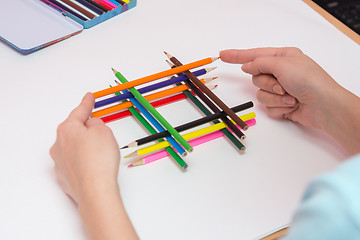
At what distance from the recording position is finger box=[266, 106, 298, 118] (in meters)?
0.76

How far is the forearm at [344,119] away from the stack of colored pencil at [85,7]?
0.52 metres

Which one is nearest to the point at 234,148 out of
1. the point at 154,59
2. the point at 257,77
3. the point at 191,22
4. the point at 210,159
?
the point at 210,159

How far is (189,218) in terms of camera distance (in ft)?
1.92

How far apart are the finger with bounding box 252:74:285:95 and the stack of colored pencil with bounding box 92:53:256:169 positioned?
0.06 meters

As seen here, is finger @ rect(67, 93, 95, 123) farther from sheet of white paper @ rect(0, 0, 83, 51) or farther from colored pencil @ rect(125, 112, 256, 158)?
sheet of white paper @ rect(0, 0, 83, 51)

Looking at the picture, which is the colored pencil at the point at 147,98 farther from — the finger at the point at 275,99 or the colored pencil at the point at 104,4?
the colored pencil at the point at 104,4

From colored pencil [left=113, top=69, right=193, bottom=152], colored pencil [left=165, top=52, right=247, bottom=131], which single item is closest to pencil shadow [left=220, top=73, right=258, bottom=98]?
colored pencil [left=165, top=52, right=247, bottom=131]

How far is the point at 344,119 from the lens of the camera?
0.70 metres

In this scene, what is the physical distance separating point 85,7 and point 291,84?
48cm

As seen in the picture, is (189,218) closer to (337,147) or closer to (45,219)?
(45,219)

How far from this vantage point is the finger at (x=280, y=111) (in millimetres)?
755

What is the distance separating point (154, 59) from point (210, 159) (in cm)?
28

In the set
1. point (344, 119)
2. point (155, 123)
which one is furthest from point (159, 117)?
point (344, 119)

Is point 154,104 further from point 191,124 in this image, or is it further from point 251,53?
point 251,53
